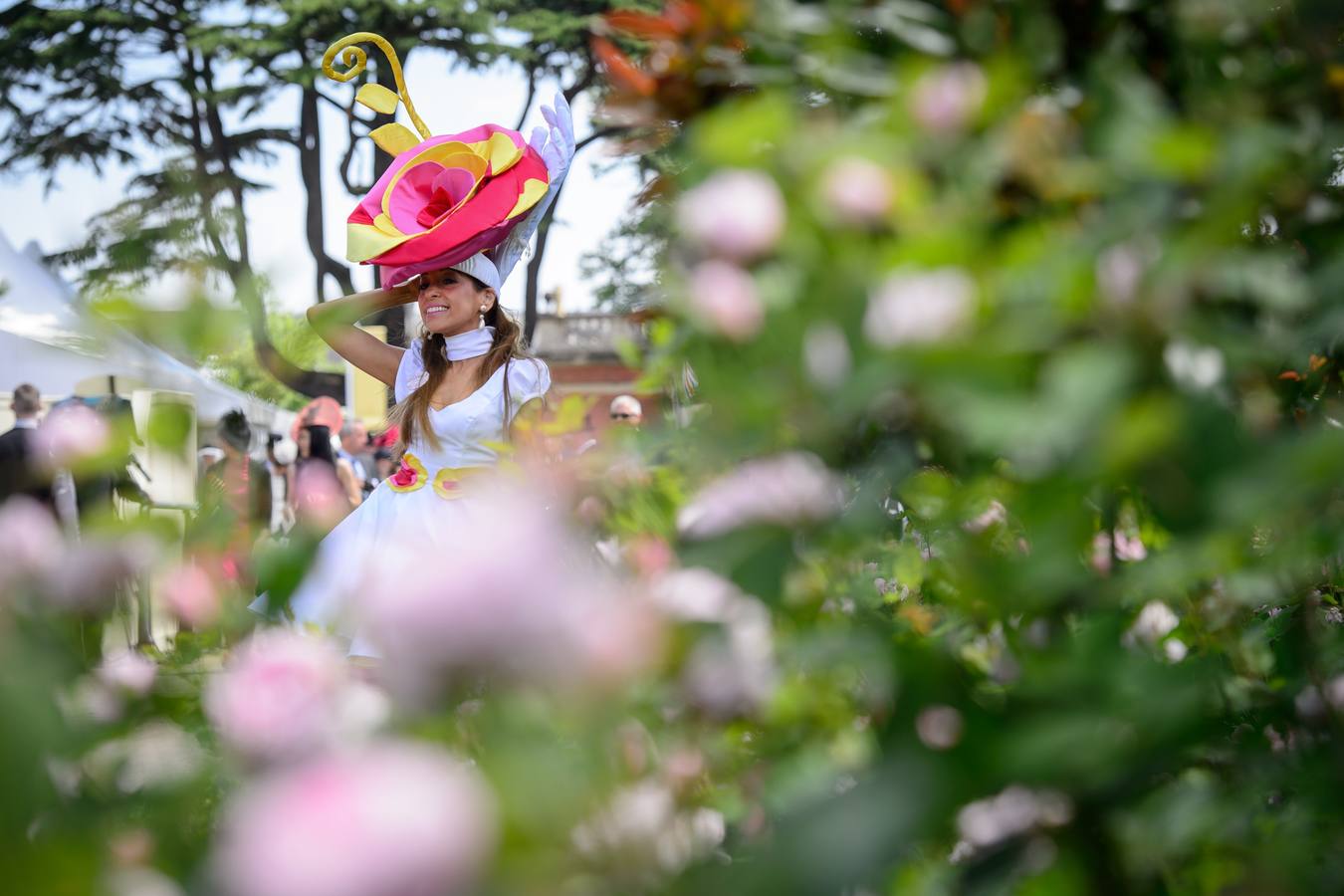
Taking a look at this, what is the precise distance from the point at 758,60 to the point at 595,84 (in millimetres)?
14822

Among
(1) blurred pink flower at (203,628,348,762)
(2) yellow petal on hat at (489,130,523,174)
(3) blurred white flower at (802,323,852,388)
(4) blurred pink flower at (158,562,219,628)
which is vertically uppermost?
(3) blurred white flower at (802,323,852,388)

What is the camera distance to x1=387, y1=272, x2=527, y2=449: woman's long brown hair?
3186 mm

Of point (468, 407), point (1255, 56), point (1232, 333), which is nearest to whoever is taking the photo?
point (1232, 333)

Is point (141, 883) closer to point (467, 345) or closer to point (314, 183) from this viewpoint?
point (467, 345)

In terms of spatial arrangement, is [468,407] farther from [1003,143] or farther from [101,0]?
[101,0]

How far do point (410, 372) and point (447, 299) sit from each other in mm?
259

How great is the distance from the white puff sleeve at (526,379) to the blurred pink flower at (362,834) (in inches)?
109

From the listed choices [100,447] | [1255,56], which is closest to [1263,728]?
[1255,56]

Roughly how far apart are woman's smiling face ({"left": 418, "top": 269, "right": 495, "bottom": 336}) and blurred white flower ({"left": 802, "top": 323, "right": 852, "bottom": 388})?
2648mm

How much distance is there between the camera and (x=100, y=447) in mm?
633

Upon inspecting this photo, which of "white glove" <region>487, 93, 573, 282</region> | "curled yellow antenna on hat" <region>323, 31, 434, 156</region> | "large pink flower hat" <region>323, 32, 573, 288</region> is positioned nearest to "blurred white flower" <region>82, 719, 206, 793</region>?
"curled yellow antenna on hat" <region>323, 31, 434, 156</region>

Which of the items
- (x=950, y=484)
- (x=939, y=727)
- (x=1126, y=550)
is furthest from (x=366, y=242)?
(x=939, y=727)

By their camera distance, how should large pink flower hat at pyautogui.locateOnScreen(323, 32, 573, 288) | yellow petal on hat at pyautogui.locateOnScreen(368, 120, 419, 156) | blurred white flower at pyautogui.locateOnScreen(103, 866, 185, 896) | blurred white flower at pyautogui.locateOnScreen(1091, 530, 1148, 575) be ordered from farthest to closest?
yellow petal on hat at pyautogui.locateOnScreen(368, 120, 419, 156) < large pink flower hat at pyautogui.locateOnScreen(323, 32, 573, 288) < blurred white flower at pyautogui.locateOnScreen(1091, 530, 1148, 575) < blurred white flower at pyautogui.locateOnScreen(103, 866, 185, 896)

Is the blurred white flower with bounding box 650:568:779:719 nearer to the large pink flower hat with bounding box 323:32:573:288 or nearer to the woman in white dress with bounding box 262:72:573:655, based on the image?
the woman in white dress with bounding box 262:72:573:655
